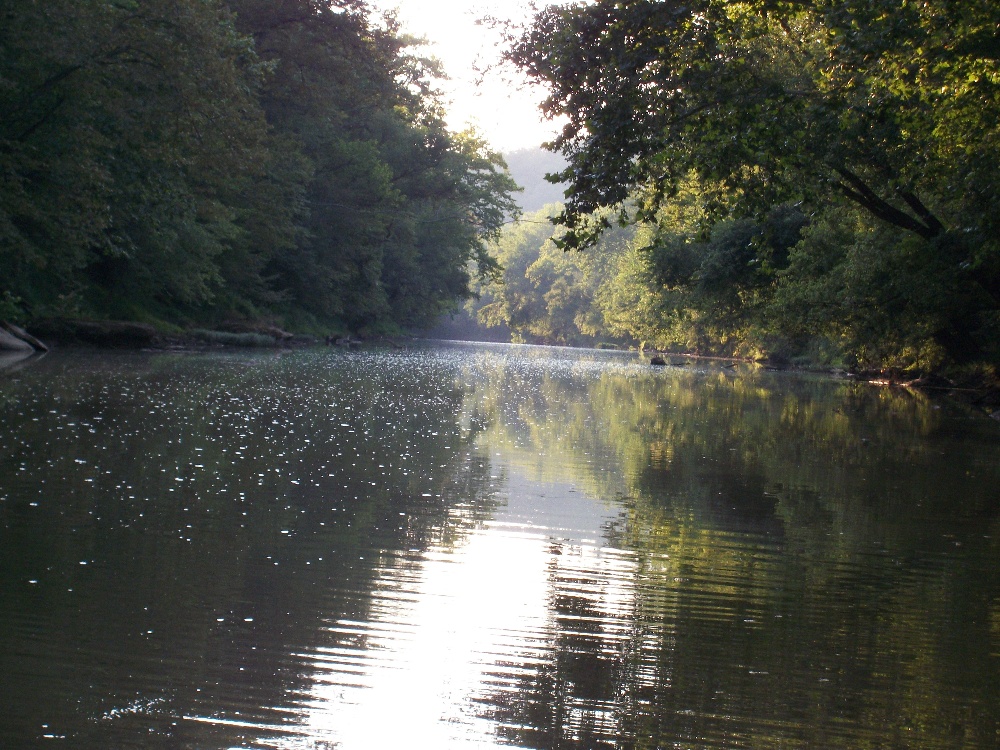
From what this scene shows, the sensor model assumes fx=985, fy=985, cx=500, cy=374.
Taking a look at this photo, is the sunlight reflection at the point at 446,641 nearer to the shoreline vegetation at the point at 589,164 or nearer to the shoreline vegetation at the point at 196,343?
the shoreline vegetation at the point at 589,164

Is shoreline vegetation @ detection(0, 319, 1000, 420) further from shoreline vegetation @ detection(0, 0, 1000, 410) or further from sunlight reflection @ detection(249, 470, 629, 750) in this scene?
sunlight reflection @ detection(249, 470, 629, 750)

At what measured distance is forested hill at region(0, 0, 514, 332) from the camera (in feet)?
59.0

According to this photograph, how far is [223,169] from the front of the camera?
2102cm

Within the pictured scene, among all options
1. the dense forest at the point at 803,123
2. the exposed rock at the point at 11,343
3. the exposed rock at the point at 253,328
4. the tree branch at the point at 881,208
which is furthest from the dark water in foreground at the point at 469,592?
the exposed rock at the point at 253,328

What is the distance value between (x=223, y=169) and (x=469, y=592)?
17667 millimetres

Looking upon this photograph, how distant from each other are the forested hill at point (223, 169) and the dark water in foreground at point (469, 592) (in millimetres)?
8469

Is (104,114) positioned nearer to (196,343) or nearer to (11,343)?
(11,343)

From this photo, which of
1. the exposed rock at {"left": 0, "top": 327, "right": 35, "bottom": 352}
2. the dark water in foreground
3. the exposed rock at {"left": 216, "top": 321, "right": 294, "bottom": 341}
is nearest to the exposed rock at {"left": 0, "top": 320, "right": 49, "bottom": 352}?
the exposed rock at {"left": 0, "top": 327, "right": 35, "bottom": 352}

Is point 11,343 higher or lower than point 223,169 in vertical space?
lower

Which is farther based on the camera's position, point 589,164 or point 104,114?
point 104,114

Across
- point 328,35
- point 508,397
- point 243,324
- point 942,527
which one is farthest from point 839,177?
point 243,324

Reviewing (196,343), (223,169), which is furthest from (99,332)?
Answer: (223,169)

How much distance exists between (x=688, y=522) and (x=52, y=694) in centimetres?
511

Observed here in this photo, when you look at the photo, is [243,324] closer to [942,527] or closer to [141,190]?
[141,190]
